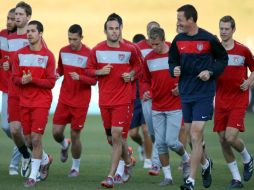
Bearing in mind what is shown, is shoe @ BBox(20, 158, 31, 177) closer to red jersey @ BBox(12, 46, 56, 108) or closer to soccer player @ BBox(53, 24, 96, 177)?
soccer player @ BBox(53, 24, 96, 177)

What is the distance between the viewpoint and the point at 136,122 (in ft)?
65.1

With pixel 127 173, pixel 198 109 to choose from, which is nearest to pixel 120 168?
pixel 127 173

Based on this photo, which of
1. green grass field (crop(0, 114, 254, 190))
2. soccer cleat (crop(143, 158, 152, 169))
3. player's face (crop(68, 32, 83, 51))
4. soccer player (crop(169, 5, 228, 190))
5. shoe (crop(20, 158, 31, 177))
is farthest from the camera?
soccer cleat (crop(143, 158, 152, 169))

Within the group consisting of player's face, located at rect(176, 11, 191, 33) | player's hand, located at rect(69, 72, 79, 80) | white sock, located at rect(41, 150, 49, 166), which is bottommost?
white sock, located at rect(41, 150, 49, 166)

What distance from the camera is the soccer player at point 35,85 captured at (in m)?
15.7

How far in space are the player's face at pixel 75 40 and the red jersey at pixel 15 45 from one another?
2.70 feet

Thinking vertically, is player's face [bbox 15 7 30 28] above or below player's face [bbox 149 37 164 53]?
above

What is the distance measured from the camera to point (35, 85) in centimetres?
1574

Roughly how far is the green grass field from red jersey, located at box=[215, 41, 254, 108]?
129 cm

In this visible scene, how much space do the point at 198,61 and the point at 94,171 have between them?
4458mm

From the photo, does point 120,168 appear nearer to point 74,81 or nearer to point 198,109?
point 74,81

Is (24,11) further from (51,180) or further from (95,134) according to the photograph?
(95,134)

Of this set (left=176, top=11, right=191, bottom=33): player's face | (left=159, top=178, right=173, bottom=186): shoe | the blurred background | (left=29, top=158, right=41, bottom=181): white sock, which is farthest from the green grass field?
the blurred background

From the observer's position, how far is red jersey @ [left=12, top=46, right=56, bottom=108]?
15.7 m
